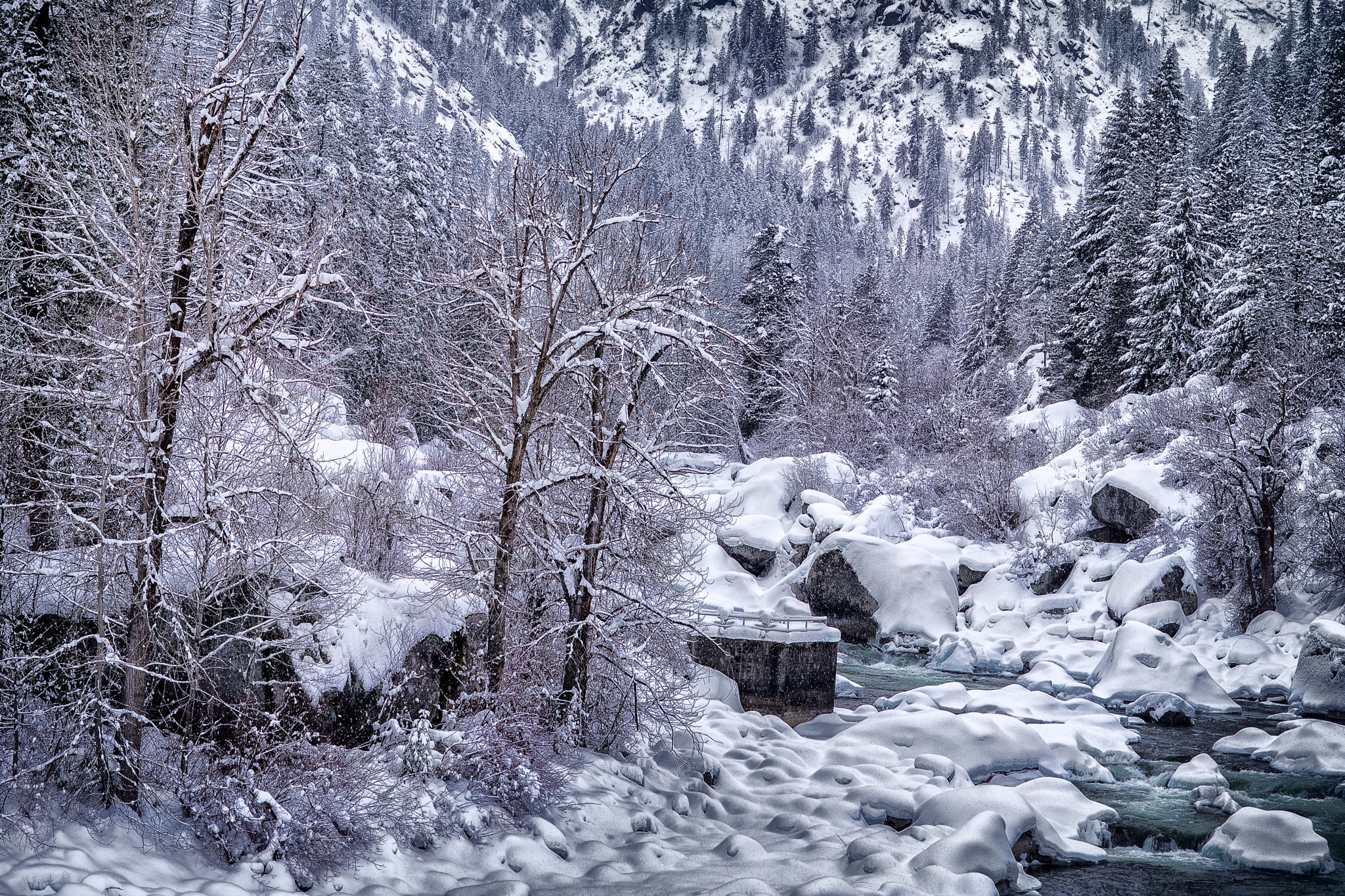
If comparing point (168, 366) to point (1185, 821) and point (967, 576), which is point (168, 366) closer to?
point (1185, 821)

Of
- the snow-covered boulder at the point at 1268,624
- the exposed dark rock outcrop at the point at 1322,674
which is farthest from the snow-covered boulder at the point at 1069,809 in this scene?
the snow-covered boulder at the point at 1268,624

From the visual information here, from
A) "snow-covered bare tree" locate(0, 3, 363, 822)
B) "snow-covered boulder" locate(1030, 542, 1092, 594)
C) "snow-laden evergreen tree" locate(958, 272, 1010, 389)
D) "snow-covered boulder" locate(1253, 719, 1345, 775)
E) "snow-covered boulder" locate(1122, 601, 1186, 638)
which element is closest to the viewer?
"snow-covered bare tree" locate(0, 3, 363, 822)

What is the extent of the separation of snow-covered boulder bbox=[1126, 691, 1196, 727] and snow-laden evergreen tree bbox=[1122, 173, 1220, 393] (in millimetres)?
18566

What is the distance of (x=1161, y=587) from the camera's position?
75.6ft

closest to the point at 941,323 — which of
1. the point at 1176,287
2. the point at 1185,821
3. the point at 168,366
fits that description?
the point at 1176,287

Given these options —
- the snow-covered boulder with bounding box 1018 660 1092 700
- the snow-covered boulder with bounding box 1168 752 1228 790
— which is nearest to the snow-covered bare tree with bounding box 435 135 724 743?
the snow-covered boulder with bounding box 1168 752 1228 790

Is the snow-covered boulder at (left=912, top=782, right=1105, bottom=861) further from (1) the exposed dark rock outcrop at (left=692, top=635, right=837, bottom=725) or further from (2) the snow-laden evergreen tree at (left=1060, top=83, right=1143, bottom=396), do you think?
(2) the snow-laden evergreen tree at (left=1060, top=83, right=1143, bottom=396)

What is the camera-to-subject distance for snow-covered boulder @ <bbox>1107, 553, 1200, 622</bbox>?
2298 cm

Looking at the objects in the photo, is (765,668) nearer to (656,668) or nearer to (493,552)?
(656,668)

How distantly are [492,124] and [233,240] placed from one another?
180284mm

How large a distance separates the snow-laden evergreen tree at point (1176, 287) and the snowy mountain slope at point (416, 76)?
12781cm

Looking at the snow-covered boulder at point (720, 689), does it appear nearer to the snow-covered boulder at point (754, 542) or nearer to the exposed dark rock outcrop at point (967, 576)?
the snow-covered boulder at point (754, 542)

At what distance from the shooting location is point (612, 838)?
35.1ft

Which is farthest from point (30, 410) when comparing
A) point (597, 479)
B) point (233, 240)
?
point (597, 479)
